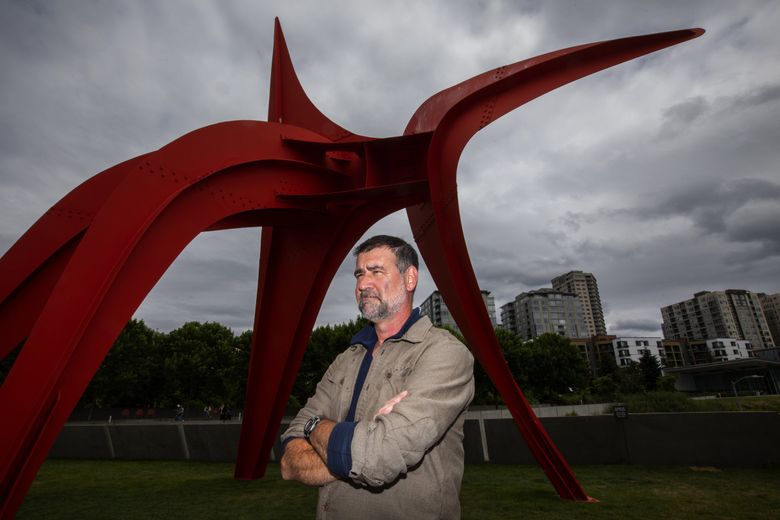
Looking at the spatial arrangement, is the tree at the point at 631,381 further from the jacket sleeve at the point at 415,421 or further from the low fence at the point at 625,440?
the jacket sleeve at the point at 415,421

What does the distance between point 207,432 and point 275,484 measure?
16.3 ft

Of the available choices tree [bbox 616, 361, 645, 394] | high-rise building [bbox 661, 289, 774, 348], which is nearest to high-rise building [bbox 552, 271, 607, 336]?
high-rise building [bbox 661, 289, 774, 348]

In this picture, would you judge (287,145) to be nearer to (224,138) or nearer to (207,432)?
(224,138)

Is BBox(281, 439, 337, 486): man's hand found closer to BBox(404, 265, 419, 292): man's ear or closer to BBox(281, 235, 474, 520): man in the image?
BBox(281, 235, 474, 520): man

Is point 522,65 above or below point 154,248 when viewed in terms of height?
above

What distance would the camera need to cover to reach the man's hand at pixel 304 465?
82.2 inches

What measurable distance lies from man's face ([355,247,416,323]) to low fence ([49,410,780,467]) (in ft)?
30.5

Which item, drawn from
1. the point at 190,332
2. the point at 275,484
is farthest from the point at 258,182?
the point at 190,332

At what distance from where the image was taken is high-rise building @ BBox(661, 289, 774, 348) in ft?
536

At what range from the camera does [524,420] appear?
7125mm

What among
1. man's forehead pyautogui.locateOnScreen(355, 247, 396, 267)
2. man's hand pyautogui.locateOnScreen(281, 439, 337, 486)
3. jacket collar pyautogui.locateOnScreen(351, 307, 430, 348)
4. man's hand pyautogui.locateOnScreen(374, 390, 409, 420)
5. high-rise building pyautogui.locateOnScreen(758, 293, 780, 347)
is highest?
high-rise building pyautogui.locateOnScreen(758, 293, 780, 347)

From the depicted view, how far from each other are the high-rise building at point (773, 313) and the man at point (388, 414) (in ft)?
819

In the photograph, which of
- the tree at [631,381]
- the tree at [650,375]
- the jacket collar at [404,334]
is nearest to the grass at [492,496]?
the jacket collar at [404,334]

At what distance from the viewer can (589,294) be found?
7712 inches
